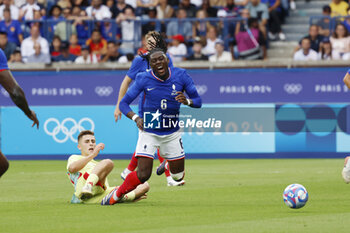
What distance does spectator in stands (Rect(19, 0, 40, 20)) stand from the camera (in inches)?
961

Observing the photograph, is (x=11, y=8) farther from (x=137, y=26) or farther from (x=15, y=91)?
(x=15, y=91)

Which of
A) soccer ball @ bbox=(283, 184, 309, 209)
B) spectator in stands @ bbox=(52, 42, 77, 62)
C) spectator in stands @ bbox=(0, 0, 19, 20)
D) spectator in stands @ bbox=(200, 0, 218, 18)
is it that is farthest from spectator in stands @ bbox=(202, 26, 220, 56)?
soccer ball @ bbox=(283, 184, 309, 209)

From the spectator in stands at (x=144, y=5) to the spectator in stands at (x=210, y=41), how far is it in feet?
7.65

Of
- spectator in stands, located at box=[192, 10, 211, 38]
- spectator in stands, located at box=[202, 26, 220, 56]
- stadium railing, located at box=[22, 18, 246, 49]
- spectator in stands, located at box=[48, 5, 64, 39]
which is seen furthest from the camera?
spectator in stands, located at box=[48, 5, 64, 39]

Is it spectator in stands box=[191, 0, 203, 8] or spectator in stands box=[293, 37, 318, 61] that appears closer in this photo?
spectator in stands box=[293, 37, 318, 61]

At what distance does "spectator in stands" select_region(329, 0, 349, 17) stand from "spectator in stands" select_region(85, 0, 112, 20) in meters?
6.73

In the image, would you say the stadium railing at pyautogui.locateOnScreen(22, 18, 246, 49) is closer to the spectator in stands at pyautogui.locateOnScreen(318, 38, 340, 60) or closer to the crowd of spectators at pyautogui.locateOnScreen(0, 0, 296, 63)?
the crowd of spectators at pyautogui.locateOnScreen(0, 0, 296, 63)

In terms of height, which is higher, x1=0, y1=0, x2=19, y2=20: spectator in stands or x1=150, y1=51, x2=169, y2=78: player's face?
x1=150, y1=51, x2=169, y2=78: player's face

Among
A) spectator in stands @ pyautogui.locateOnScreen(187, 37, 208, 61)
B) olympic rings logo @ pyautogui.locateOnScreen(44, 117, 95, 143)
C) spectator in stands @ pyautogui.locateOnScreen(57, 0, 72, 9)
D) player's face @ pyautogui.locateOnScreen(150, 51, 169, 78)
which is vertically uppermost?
player's face @ pyautogui.locateOnScreen(150, 51, 169, 78)

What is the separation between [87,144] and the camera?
35.2 ft

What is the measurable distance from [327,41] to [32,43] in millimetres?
8630

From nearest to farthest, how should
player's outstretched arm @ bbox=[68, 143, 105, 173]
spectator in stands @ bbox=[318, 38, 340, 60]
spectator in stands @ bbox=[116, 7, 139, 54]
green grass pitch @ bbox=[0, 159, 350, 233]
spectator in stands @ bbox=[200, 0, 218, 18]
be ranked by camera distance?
1. green grass pitch @ bbox=[0, 159, 350, 233]
2. player's outstretched arm @ bbox=[68, 143, 105, 173]
3. spectator in stands @ bbox=[318, 38, 340, 60]
4. spectator in stands @ bbox=[116, 7, 139, 54]
5. spectator in stands @ bbox=[200, 0, 218, 18]

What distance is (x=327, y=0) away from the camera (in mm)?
25562

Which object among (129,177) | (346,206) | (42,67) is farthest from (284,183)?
(42,67)
